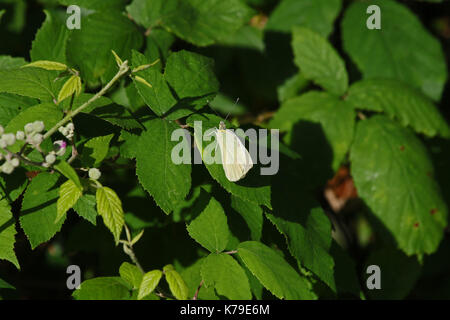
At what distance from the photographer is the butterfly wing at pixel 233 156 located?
1397 millimetres

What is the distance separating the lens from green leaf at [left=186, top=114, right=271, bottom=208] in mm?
1364

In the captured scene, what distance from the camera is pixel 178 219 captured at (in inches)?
66.1

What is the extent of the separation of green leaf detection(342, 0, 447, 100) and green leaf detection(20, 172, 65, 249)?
1.87m

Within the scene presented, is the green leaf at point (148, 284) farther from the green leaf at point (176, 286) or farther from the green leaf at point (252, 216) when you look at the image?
the green leaf at point (252, 216)

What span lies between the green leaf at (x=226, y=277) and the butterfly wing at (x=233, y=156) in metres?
0.27

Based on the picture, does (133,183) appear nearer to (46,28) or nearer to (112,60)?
(112,60)

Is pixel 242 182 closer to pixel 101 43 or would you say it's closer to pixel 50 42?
pixel 101 43

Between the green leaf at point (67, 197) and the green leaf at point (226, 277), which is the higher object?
the green leaf at point (67, 197)

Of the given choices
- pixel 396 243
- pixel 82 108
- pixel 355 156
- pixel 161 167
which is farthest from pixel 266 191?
pixel 396 243

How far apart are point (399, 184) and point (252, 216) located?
2.99ft

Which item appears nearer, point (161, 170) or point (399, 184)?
point (161, 170)

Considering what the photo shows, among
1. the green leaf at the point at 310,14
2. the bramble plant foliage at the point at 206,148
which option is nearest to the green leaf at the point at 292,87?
the bramble plant foliage at the point at 206,148

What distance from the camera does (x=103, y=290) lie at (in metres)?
1.38

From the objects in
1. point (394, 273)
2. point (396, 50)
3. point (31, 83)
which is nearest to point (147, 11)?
point (31, 83)
